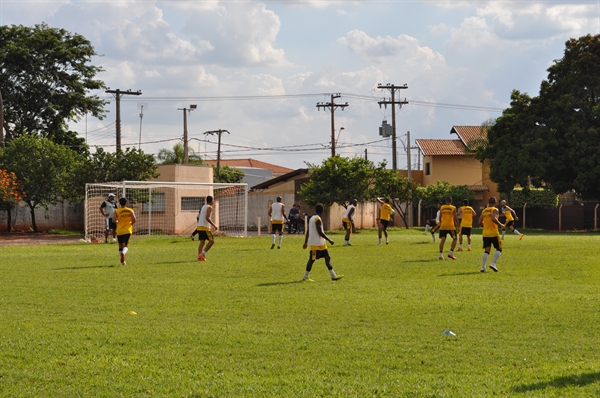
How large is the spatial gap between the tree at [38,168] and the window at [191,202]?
5982 millimetres

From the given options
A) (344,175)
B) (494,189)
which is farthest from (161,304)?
(494,189)

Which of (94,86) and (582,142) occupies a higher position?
(94,86)

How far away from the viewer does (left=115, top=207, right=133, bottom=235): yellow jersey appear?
2053 centimetres

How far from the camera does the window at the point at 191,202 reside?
143ft

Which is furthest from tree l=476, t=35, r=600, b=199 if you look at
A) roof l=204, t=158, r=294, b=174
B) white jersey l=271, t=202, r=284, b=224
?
roof l=204, t=158, r=294, b=174

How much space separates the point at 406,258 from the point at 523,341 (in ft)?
44.7

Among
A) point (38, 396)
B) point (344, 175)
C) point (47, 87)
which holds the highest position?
point (47, 87)

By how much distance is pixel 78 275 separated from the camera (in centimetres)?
1766

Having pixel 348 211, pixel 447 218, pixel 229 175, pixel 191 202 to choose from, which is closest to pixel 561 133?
pixel 191 202

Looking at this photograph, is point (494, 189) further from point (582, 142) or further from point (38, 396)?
point (38, 396)

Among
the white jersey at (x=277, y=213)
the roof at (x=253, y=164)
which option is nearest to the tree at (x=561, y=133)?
the white jersey at (x=277, y=213)

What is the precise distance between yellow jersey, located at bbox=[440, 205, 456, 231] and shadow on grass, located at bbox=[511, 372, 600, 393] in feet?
49.8

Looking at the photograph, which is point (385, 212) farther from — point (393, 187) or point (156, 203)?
point (393, 187)

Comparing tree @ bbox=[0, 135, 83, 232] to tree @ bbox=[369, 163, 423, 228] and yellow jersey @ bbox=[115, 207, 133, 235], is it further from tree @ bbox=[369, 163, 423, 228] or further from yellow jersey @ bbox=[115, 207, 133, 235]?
yellow jersey @ bbox=[115, 207, 133, 235]
